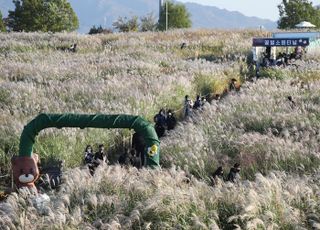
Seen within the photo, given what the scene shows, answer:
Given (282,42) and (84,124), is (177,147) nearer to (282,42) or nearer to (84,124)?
(84,124)

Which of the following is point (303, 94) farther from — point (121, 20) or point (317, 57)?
point (121, 20)

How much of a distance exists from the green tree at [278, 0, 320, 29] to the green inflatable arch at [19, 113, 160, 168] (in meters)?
46.4

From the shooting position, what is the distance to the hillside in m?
5.65

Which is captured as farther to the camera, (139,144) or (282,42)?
(282,42)

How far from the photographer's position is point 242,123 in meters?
10.8

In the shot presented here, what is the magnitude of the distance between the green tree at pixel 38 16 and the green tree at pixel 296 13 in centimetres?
2308

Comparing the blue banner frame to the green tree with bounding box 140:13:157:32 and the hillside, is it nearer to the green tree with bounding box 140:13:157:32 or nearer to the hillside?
the hillside

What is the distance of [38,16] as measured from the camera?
2031 inches

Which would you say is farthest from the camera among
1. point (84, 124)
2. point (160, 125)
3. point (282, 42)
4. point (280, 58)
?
point (280, 58)

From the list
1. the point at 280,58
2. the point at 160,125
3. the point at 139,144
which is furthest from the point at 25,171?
the point at 280,58

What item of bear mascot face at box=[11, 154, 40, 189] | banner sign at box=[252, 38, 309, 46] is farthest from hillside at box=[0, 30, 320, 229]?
banner sign at box=[252, 38, 309, 46]

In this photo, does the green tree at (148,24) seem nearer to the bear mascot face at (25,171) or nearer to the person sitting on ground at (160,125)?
the person sitting on ground at (160,125)

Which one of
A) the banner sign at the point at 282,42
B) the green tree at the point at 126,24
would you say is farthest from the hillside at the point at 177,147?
the green tree at the point at 126,24

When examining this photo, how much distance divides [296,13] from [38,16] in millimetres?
26510
